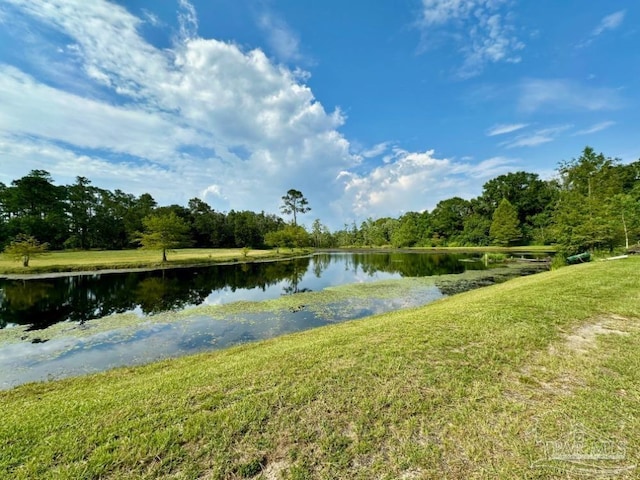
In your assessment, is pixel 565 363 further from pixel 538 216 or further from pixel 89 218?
pixel 89 218

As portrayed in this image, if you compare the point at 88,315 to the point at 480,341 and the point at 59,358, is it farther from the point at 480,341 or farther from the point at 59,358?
the point at 480,341

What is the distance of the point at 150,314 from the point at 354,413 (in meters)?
12.1

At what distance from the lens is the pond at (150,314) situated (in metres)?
7.93

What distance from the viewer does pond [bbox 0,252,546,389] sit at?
793cm

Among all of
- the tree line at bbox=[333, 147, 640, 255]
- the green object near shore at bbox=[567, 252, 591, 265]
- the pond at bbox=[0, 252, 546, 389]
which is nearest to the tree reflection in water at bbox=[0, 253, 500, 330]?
the pond at bbox=[0, 252, 546, 389]

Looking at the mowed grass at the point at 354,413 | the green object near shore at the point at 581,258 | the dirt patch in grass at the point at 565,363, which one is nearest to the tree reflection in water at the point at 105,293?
the mowed grass at the point at 354,413

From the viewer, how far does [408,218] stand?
7844cm

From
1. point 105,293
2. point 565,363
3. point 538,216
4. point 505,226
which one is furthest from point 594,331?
point 538,216

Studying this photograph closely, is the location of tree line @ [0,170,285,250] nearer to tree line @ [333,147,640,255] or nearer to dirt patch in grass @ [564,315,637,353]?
tree line @ [333,147,640,255]

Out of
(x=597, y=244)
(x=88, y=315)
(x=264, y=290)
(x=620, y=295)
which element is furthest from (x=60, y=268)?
(x=597, y=244)

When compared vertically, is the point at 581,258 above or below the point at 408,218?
below

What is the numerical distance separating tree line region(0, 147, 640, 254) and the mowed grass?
2597 cm

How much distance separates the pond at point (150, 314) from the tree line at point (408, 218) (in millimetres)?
12252

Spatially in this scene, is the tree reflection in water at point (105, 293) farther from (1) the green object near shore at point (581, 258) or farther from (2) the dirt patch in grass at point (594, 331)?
(1) the green object near shore at point (581, 258)
